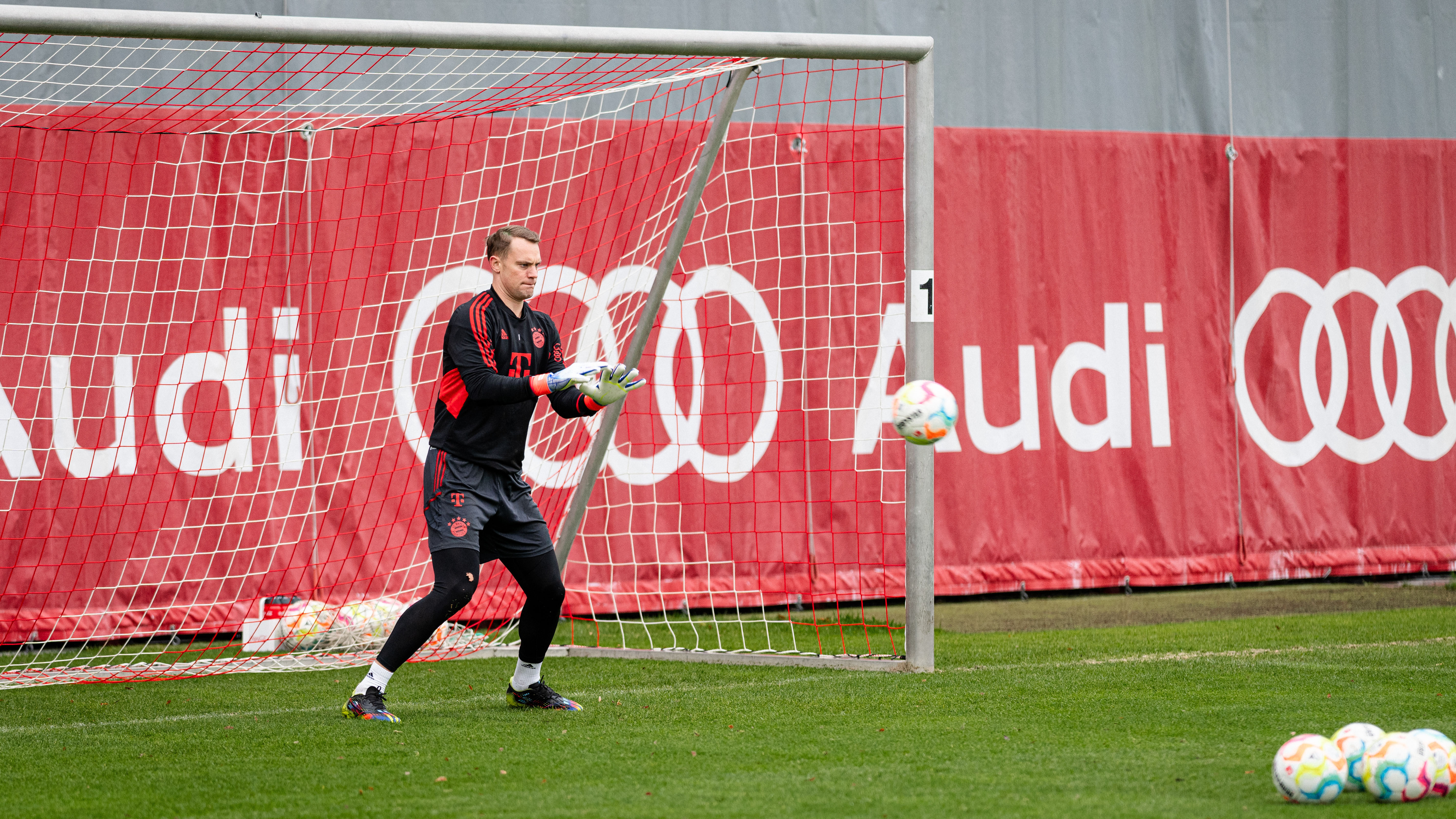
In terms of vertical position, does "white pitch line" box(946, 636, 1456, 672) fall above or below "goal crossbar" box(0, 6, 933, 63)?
below

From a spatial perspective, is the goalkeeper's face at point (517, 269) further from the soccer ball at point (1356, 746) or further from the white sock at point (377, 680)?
the soccer ball at point (1356, 746)

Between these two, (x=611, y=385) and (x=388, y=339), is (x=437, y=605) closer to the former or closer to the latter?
(x=611, y=385)

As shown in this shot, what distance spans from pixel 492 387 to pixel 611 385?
42cm

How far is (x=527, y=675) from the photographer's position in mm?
5930

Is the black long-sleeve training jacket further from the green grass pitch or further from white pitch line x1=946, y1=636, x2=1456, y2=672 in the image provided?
white pitch line x1=946, y1=636, x2=1456, y2=672

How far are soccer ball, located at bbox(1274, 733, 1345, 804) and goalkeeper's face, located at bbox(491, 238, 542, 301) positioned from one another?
2993 mm

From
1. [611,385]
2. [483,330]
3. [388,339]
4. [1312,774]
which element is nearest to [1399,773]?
[1312,774]

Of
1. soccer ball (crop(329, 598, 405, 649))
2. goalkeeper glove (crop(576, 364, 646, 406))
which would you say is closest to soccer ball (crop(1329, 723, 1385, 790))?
goalkeeper glove (crop(576, 364, 646, 406))

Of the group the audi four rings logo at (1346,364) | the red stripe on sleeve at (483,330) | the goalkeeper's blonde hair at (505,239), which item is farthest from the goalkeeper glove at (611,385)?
the audi four rings logo at (1346,364)

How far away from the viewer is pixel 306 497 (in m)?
8.70

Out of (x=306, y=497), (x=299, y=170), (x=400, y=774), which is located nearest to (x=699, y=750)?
(x=400, y=774)

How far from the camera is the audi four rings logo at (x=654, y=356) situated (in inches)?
348

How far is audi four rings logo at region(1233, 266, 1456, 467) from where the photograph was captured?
35.2 ft

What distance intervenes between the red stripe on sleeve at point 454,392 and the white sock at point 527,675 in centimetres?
101
